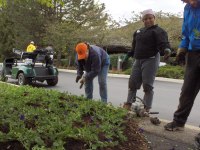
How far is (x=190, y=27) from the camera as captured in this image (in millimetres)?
4844

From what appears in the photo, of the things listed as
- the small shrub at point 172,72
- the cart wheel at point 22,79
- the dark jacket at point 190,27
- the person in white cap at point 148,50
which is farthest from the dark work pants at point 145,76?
the small shrub at point 172,72

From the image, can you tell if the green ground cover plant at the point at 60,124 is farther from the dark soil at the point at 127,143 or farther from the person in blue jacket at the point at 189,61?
the person in blue jacket at the point at 189,61

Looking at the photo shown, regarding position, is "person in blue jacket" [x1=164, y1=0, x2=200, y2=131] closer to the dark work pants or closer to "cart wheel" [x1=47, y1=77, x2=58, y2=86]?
the dark work pants

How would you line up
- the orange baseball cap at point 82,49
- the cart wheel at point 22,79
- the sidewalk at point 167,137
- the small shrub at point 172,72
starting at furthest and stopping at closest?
the small shrub at point 172,72
the cart wheel at point 22,79
the orange baseball cap at point 82,49
the sidewalk at point 167,137

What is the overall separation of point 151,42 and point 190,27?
1311mm

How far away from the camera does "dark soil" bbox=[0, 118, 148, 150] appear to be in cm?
358

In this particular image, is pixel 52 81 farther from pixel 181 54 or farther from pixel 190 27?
pixel 190 27

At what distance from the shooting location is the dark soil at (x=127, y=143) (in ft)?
11.8

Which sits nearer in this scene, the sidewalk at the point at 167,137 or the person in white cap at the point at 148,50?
the sidewalk at the point at 167,137

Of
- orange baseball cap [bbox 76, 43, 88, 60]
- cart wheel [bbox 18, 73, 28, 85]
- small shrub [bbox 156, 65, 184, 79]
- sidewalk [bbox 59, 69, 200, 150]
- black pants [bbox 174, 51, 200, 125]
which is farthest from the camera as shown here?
small shrub [bbox 156, 65, 184, 79]

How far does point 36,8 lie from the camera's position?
33125 millimetres

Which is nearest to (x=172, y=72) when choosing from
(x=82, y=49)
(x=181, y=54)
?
(x=82, y=49)

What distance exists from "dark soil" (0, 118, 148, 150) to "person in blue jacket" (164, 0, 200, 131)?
604mm

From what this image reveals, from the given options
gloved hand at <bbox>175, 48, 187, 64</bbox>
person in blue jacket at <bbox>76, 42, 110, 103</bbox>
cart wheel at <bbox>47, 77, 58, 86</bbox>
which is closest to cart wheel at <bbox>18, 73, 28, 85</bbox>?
cart wheel at <bbox>47, 77, 58, 86</bbox>
